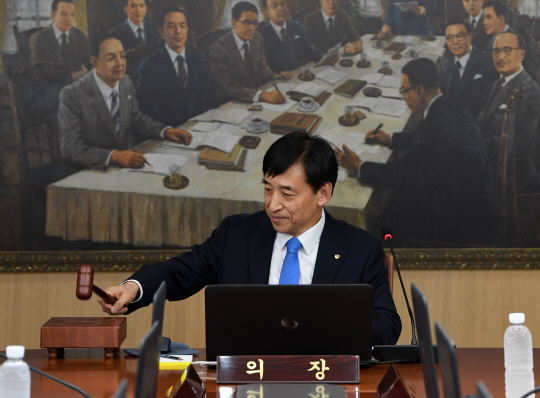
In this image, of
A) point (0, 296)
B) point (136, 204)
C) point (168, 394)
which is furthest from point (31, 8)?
point (168, 394)

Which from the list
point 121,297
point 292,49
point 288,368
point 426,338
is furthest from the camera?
point 292,49

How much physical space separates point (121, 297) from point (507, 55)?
271 cm

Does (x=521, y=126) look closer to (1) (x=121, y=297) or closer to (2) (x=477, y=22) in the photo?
(2) (x=477, y=22)

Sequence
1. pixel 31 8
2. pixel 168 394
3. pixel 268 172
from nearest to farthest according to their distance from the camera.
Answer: pixel 168 394 < pixel 268 172 < pixel 31 8

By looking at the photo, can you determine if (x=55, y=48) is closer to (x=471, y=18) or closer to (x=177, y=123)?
(x=177, y=123)

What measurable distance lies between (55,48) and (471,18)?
2390 mm

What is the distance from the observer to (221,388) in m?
1.86

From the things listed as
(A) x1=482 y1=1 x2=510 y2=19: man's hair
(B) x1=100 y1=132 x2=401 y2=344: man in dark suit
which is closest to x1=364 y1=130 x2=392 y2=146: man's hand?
(A) x1=482 y1=1 x2=510 y2=19: man's hair

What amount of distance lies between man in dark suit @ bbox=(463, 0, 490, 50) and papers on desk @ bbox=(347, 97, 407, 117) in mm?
559

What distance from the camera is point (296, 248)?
263 centimetres

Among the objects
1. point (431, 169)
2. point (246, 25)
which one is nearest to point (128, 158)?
point (246, 25)

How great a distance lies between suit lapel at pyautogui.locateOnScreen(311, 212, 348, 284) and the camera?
2.58m

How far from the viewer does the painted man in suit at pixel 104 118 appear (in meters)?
3.79

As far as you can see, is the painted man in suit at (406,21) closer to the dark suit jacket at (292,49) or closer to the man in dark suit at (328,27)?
the man in dark suit at (328,27)
